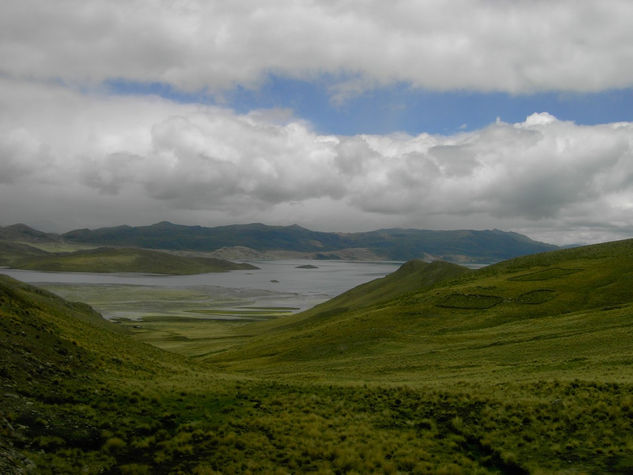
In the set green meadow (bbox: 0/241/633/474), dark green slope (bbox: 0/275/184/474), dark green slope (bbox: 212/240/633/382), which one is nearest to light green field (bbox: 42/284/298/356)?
dark green slope (bbox: 212/240/633/382)

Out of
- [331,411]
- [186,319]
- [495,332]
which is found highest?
[331,411]

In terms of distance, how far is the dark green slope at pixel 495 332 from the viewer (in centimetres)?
3847

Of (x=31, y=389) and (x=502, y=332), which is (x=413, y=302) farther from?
(x=31, y=389)

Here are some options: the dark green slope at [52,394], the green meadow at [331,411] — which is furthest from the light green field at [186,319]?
the dark green slope at [52,394]

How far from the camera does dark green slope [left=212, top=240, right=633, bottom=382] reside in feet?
126

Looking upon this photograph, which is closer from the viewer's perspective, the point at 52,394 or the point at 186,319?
the point at 52,394

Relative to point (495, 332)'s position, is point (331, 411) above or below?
above

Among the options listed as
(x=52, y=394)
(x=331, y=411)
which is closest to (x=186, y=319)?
(x=52, y=394)

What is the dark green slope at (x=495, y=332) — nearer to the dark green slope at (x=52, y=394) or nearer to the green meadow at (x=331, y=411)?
the green meadow at (x=331, y=411)

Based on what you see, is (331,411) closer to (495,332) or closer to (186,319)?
(495,332)

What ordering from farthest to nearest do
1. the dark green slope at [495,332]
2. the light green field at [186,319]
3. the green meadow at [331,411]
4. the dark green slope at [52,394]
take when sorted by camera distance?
the light green field at [186,319] → the dark green slope at [495,332] → the green meadow at [331,411] → the dark green slope at [52,394]

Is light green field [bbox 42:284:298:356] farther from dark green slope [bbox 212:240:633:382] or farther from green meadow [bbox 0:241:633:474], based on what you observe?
green meadow [bbox 0:241:633:474]

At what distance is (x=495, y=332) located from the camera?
188ft

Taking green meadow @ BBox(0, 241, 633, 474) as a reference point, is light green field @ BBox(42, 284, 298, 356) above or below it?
below
